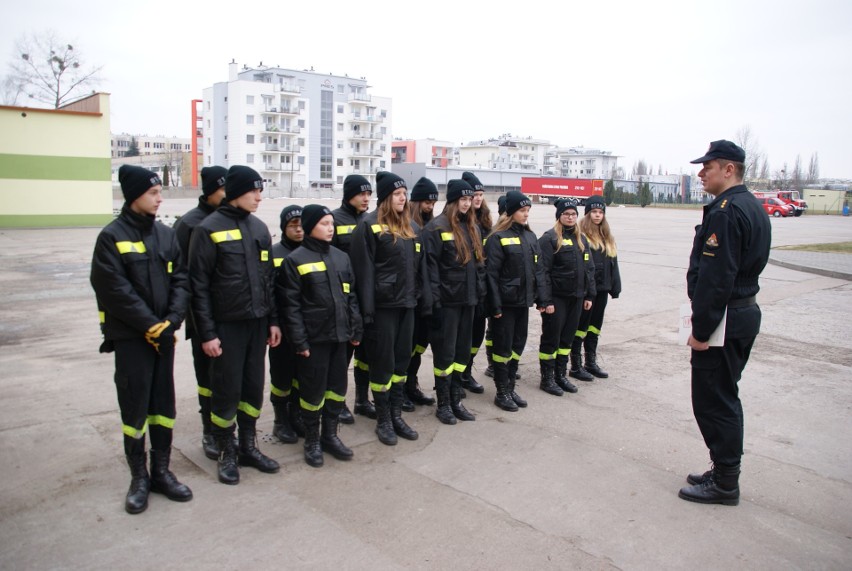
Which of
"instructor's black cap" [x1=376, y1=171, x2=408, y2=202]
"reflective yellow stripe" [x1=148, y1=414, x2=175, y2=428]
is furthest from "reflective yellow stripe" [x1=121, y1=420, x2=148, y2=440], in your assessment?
"instructor's black cap" [x1=376, y1=171, x2=408, y2=202]

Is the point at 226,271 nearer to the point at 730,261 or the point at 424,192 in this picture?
the point at 424,192

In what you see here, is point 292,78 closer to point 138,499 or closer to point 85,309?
point 85,309

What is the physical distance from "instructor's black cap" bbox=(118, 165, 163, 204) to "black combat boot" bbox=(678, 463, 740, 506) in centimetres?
400

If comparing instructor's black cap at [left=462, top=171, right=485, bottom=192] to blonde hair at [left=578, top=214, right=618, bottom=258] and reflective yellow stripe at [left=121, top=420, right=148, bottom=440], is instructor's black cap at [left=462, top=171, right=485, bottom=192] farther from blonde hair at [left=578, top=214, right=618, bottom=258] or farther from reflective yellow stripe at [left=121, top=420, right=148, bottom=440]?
reflective yellow stripe at [left=121, top=420, right=148, bottom=440]

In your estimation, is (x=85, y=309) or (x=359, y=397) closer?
(x=359, y=397)

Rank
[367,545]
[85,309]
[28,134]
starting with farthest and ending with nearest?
[28,134] < [85,309] < [367,545]

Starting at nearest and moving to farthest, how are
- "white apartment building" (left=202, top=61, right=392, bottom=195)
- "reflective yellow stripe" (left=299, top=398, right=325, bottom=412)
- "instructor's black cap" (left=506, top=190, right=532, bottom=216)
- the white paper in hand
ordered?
the white paper in hand < "reflective yellow stripe" (left=299, top=398, right=325, bottom=412) < "instructor's black cap" (left=506, top=190, right=532, bottom=216) < "white apartment building" (left=202, top=61, right=392, bottom=195)

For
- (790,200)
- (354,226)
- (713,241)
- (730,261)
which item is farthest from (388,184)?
(790,200)

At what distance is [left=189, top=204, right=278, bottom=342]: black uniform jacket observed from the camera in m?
4.30

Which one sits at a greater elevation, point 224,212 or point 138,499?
point 224,212

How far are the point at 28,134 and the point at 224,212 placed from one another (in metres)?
23.0

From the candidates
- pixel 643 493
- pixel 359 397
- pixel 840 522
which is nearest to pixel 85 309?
pixel 359 397

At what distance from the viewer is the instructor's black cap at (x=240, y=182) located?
4445mm

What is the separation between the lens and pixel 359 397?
601 centimetres
